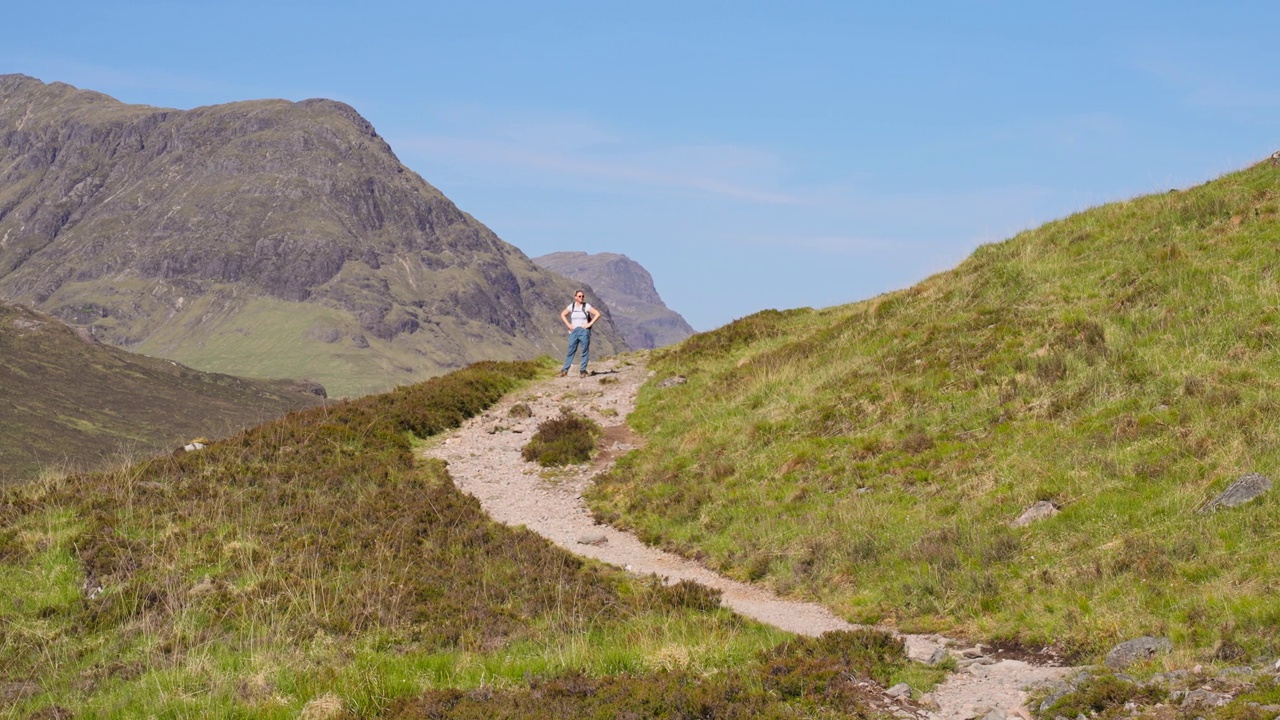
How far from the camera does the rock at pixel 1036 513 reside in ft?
45.3

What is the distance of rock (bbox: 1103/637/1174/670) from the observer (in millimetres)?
9641

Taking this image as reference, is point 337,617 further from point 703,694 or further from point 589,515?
point 589,515

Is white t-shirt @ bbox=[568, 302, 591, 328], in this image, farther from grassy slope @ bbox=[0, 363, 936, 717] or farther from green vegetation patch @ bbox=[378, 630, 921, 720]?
green vegetation patch @ bbox=[378, 630, 921, 720]

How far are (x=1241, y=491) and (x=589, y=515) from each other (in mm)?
12561

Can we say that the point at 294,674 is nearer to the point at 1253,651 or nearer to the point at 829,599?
the point at 829,599

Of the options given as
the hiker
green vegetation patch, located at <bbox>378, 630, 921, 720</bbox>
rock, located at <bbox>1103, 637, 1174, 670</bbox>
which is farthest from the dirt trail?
the hiker

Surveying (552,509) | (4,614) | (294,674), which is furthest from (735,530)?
(4,614)

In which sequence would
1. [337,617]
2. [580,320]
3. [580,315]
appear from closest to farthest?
[337,617] < [580,315] < [580,320]

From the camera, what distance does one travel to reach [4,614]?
1286 centimetres

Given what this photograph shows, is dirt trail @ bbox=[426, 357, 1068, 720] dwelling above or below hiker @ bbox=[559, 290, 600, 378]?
below

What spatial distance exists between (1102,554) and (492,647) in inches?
308

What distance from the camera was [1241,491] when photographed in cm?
1238

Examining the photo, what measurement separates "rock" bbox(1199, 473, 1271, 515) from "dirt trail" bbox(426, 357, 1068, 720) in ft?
13.5

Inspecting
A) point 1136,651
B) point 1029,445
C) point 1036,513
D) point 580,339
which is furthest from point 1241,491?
point 580,339
